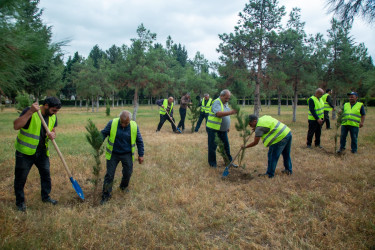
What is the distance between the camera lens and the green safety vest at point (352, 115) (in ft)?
21.4

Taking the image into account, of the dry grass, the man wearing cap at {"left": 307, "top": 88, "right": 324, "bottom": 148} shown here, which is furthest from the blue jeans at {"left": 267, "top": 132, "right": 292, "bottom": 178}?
the man wearing cap at {"left": 307, "top": 88, "right": 324, "bottom": 148}

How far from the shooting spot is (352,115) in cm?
657

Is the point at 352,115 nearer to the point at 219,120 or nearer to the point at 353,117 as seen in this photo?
the point at 353,117

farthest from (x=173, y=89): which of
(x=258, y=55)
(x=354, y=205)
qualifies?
(x=354, y=205)

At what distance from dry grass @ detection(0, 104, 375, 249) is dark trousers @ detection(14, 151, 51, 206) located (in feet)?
0.75

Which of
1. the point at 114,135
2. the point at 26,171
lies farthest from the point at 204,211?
the point at 26,171

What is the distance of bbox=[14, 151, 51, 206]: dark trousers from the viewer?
348 cm

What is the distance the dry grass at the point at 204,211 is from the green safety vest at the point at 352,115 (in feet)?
4.39

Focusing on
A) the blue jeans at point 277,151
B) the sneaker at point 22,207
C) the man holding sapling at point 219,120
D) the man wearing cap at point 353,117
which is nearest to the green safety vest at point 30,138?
the sneaker at point 22,207

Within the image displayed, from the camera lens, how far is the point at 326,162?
588 cm

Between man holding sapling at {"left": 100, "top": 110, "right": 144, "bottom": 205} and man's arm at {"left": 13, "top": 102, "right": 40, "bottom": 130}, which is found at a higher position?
man's arm at {"left": 13, "top": 102, "right": 40, "bottom": 130}

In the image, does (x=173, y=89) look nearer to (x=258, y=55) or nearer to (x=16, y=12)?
(x=258, y=55)

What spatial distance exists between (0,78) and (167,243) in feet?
8.53

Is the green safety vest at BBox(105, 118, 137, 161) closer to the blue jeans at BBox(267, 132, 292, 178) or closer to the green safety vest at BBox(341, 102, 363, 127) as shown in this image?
the blue jeans at BBox(267, 132, 292, 178)
